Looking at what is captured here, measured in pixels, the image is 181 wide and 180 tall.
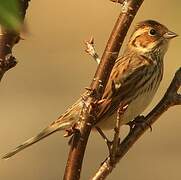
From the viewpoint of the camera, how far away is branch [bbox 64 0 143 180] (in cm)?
192

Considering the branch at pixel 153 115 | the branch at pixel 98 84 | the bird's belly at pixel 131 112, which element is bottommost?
the bird's belly at pixel 131 112

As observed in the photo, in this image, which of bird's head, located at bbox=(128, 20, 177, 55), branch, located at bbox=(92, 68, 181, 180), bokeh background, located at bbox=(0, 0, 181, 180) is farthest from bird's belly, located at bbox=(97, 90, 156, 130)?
bokeh background, located at bbox=(0, 0, 181, 180)

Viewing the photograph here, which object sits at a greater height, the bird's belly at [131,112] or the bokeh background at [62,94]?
the bird's belly at [131,112]

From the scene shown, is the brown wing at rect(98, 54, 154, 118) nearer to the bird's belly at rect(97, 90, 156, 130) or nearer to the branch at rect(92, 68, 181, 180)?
the bird's belly at rect(97, 90, 156, 130)

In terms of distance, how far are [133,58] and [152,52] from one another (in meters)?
0.24

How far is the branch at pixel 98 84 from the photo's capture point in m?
1.92

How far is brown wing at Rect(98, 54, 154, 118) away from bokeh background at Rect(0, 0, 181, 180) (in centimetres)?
305

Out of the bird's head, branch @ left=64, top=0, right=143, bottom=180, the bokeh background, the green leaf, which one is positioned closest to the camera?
the green leaf

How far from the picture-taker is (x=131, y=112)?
3873 mm

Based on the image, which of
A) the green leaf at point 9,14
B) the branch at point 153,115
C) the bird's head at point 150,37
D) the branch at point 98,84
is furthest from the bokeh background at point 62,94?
the green leaf at point 9,14

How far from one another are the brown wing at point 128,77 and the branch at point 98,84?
1714mm

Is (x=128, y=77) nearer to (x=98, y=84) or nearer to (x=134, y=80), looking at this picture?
(x=134, y=80)

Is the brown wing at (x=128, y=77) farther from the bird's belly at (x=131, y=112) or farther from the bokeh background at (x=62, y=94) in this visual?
the bokeh background at (x=62, y=94)

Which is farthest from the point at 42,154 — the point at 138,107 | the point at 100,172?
the point at 100,172
